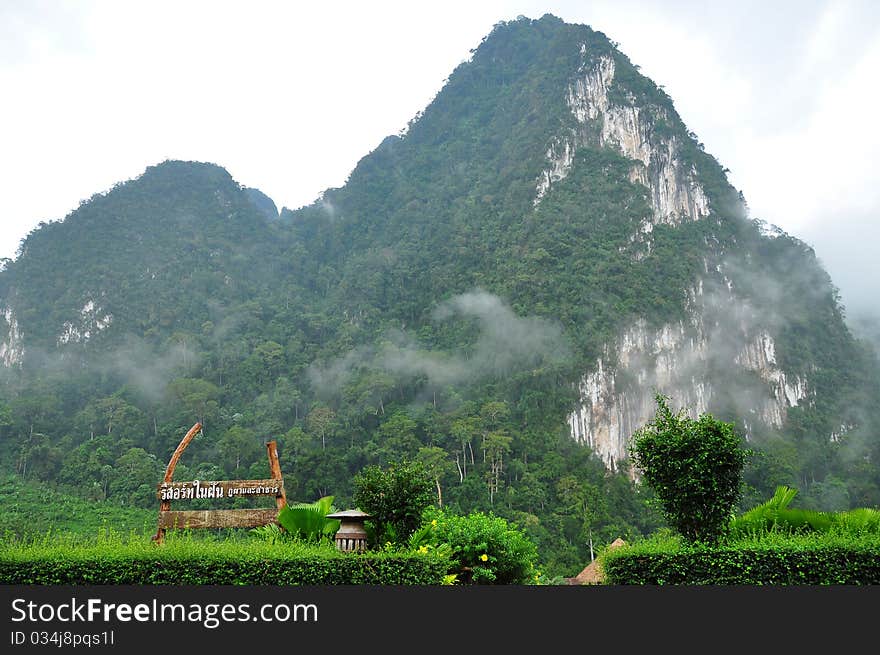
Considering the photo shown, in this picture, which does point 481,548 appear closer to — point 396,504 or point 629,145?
point 396,504

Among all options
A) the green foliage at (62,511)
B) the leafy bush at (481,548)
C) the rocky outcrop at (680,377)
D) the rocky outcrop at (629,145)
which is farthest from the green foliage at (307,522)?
the rocky outcrop at (629,145)

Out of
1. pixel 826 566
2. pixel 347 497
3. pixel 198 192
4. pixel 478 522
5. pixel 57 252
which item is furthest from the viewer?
pixel 198 192

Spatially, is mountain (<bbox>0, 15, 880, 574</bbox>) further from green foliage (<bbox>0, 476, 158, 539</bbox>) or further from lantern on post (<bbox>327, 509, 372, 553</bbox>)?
lantern on post (<bbox>327, 509, 372, 553</bbox>)

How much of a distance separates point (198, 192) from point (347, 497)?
8692cm

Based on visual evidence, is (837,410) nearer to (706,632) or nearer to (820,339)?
(820,339)

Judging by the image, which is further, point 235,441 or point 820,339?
point 820,339

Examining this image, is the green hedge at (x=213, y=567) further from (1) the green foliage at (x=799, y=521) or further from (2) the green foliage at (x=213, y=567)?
(1) the green foliage at (x=799, y=521)

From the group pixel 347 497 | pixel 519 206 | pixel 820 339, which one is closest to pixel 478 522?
pixel 347 497

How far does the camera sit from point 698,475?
8609mm

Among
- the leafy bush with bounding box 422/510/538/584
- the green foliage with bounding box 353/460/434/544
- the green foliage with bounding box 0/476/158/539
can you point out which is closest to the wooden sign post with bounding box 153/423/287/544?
the green foliage with bounding box 353/460/434/544

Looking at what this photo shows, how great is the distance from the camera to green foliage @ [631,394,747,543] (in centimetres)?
855

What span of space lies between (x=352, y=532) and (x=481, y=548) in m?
2.34

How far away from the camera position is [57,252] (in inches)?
4011

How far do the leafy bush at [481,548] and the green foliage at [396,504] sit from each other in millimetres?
399
